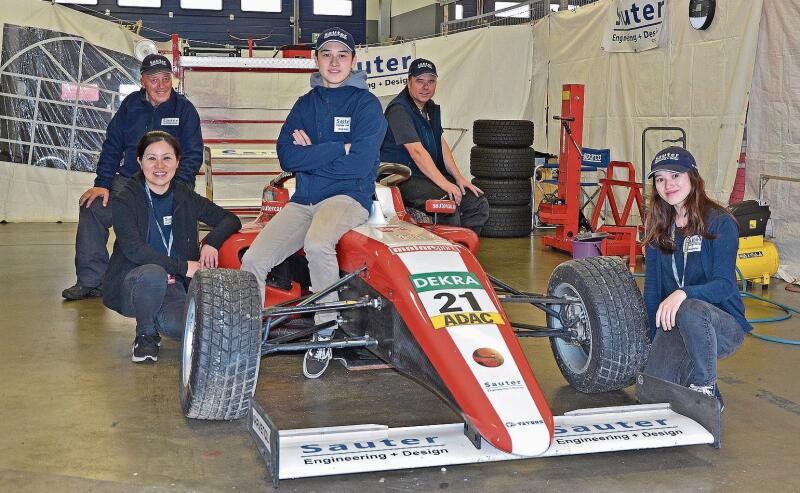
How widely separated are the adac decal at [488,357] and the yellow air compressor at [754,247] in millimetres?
4706

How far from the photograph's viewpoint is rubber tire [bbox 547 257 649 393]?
450cm

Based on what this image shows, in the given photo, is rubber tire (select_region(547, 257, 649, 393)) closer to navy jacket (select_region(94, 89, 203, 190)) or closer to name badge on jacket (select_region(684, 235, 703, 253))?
name badge on jacket (select_region(684, 235, 703, 253))

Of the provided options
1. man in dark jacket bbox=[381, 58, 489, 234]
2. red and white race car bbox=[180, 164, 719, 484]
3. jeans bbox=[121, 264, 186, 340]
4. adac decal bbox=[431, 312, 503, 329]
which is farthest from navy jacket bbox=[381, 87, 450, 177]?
adac decal bbox=[431, 312, 503, 329]

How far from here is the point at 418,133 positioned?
22.9ft

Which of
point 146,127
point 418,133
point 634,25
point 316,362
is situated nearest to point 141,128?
point 146,127

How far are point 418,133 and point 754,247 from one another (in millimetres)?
3114

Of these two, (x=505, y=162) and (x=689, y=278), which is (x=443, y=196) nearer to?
(x=689, y=278)

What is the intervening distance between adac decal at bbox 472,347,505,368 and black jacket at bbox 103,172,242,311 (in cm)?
203

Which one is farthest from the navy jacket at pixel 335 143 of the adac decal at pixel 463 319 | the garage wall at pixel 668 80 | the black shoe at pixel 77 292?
the garage wall at pixel 668 80

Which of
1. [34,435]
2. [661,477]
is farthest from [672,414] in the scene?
[34,435]

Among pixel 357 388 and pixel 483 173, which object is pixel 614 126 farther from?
pixel 357 388

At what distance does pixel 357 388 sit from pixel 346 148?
4.10 ft

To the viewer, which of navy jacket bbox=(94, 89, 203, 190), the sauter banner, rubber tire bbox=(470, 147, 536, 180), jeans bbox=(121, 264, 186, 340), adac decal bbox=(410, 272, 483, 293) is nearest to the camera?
adac decal bbox=(410, 272, 483, 293)

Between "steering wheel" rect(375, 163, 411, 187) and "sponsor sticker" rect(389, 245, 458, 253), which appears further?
"steering wheel" rect(375, 163, 411, 187)
